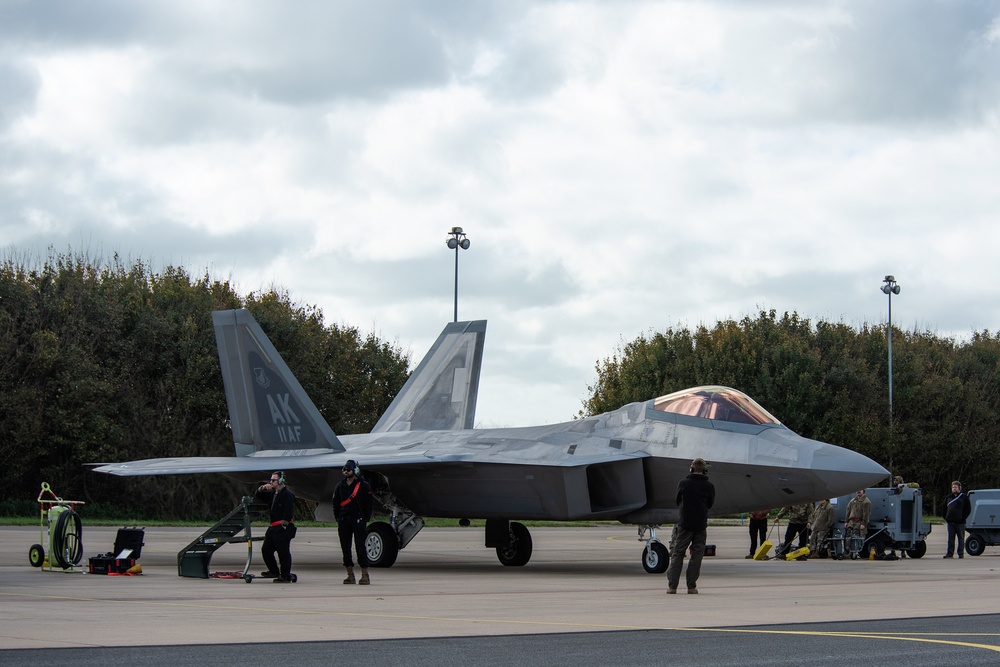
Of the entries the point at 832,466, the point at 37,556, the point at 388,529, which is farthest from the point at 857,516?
the point at 37,556

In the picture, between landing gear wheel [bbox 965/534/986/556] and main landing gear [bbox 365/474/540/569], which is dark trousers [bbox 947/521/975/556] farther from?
main landing gear [bbox 365/474/540/569]

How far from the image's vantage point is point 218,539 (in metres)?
16.0

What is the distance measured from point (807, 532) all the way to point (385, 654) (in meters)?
16.8

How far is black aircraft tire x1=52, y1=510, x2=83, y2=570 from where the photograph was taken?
16.5 metres

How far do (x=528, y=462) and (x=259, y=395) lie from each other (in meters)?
6.19

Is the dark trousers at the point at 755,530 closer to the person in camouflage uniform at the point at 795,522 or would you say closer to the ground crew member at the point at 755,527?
the ground crew member at the point at 755,527

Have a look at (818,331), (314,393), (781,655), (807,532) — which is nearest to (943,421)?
(818,331)

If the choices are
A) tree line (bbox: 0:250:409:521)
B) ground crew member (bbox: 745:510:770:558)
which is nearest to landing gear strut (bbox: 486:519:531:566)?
ground crew member (bbox: 745:510:770:558)

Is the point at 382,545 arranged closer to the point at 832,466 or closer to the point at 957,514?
the point at 832,466

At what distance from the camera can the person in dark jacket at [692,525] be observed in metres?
13.3

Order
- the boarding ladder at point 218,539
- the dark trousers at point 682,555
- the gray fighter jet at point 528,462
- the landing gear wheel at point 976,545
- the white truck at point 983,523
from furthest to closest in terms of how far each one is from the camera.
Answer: the landing gear wheel at point 976,545 < the white truck at point 983,523 < the gray fighter jet at point 528,462 < the boarding ladder at point 218,539 < the dark trousers at point 682,555

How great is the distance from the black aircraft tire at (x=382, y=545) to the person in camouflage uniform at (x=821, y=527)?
880cm

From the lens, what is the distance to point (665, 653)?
7.93 m

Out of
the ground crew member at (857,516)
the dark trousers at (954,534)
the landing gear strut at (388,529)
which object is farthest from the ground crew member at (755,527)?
the landing gear strut at (388,529)
